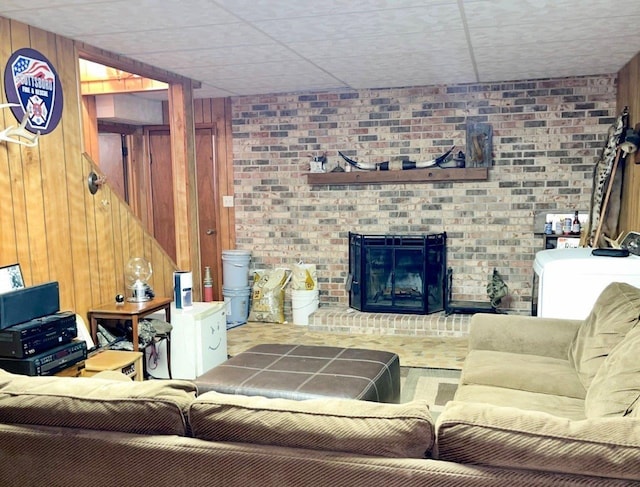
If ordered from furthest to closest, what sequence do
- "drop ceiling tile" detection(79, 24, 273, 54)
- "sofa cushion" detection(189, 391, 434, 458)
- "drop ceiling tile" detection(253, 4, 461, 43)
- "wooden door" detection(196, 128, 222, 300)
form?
1. "wooden door" detection(196, 128, 222, 300)
2. "drop ceiling tile" detection(79, 24, 273, 54)
3. "drop ceiling tile" detection(253, 4, 461, 43)
4. "sofa cushion" detection(189, 391, 434, 458)

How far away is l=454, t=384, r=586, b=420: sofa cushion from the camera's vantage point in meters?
2.18

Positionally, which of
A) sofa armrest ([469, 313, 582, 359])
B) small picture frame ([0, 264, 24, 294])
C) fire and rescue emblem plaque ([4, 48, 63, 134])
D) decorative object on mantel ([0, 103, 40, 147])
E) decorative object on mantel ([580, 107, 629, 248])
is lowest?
sofa armrest ([469, 313, 582, 359])

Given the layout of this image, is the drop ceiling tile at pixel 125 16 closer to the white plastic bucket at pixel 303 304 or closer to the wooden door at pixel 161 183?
the wooden door at pixel 161 183

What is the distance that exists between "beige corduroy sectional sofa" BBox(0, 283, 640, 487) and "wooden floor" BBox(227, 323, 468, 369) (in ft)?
8.59

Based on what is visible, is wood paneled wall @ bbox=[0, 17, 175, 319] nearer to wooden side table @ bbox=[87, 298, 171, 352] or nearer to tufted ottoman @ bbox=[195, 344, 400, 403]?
wooden side table @ bbox=[87, 298, 171, 352]

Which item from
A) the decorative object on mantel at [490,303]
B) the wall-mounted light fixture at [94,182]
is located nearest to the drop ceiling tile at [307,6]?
the wall-mounted light fixture at [94,182]

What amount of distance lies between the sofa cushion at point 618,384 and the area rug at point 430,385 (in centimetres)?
136

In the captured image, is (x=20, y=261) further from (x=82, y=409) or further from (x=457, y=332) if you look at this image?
(x=457, y=332)

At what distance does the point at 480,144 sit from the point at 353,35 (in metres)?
2.20

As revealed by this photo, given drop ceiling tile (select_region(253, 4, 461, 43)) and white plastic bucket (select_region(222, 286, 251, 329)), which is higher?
drop ceiling tile (select_region(253, 4, 461, 43))

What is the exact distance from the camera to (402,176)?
17.7ft

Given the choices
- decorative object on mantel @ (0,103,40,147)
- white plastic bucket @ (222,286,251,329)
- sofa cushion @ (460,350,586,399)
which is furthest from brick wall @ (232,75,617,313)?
decorative object on mantel @ (0,103,40,147)

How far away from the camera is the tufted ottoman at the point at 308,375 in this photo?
255cm

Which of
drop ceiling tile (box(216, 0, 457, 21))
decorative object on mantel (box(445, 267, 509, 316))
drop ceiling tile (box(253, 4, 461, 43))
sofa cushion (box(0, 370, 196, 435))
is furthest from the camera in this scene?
decorative object on mantel (box(445, 267, 509, 316))
